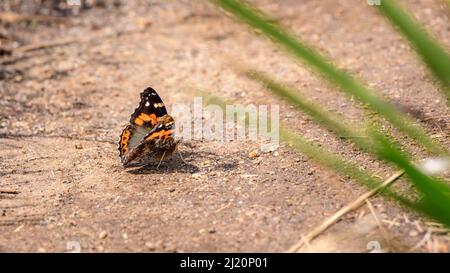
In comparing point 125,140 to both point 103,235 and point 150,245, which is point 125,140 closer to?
point 103,235

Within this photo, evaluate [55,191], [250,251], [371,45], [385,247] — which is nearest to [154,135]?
[55,191]

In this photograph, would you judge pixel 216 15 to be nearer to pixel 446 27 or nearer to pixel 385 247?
pixel 446 27

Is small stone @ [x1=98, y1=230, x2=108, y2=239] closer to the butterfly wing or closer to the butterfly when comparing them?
the butterfly

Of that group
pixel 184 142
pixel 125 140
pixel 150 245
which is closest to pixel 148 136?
pixel 125 140

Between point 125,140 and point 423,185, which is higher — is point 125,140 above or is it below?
above

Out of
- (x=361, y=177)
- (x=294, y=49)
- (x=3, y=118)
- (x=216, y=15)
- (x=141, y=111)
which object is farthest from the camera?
(x=216, y=15)

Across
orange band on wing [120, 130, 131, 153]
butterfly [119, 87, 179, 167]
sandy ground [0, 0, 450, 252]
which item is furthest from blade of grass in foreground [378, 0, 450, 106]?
orange band on wing [120, 130, 131, 153]
